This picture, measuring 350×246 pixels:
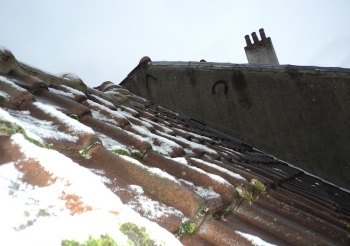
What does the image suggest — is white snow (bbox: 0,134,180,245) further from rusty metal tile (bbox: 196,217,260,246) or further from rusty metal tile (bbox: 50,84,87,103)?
rusty metal tile (bbox: 50,84,87,103)

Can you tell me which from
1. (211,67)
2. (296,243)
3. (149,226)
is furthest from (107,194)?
(211,67)

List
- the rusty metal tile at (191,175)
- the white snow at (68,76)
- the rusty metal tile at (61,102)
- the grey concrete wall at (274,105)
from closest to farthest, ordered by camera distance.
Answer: the rusty metal tile at (191,175), the rusty metal tile at (61,102), the white snow at (68,76), the grey concrete wall at (274,105)

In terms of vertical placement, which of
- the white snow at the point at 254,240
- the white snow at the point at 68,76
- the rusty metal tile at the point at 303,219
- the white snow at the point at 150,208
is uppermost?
the white snow at the point at 68,76

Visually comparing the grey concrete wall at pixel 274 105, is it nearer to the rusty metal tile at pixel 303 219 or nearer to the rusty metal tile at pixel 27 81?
the rusty metal tile at pixel 303 219

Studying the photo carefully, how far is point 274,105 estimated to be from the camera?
5488 mm

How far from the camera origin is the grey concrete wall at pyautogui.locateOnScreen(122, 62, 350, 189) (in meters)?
4.93

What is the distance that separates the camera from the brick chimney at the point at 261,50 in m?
7.07

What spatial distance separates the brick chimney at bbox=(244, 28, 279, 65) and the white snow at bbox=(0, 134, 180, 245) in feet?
23.5

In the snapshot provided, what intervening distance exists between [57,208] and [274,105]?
5489 mm

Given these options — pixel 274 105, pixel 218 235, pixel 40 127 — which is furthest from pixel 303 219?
pixel 274 105

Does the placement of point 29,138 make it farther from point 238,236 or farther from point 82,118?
point 238,236

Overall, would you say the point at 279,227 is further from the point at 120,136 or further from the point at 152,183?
the point at 120,136

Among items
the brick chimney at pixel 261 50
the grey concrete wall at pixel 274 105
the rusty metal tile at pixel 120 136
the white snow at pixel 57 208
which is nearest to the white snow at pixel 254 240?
the white snow at pixel 57 208

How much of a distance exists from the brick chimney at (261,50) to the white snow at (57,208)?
718 centimetres
